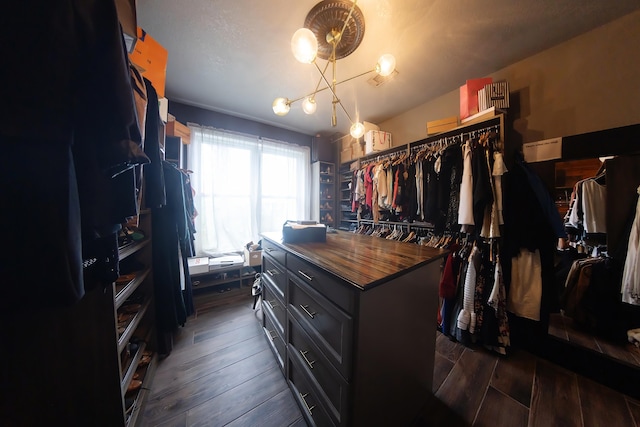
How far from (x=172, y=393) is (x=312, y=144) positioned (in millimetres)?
3427

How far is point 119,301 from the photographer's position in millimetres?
967

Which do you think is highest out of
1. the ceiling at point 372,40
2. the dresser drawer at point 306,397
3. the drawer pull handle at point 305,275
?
the ceiling at point 372,40

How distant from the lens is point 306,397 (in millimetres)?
1079

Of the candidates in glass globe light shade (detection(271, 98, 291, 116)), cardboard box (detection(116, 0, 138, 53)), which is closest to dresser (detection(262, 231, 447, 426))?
glass globe light shade (detection(271, 98, 291, 116))

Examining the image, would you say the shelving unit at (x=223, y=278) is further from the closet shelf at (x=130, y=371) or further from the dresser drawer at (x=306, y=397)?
the dresser drawer at (x=306, y=397)

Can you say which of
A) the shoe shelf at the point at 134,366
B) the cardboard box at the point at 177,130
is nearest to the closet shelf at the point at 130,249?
the shoe shelf at the point at 134,366

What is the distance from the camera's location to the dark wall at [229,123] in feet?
8.31

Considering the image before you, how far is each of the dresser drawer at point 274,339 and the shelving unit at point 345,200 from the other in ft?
6.63

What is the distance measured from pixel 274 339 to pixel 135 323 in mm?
907

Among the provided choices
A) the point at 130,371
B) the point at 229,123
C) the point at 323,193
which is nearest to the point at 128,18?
the point at 130,371

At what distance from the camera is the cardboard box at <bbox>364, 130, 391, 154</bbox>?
2.69 m

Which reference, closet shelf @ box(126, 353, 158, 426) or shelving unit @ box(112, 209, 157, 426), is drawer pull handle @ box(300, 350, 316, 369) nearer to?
shelving unit @ box(112, 209, 157, 426)

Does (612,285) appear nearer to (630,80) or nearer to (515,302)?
(515,302)

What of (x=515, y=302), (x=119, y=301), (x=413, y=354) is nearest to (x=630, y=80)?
(x=515, y=302)
